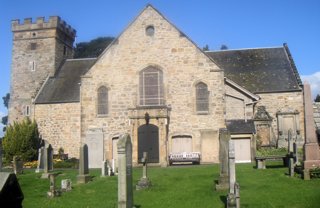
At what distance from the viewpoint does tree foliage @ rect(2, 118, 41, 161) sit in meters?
32.8

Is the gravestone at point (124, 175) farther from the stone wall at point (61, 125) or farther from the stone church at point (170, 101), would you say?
the stone wall at point (61, 125)

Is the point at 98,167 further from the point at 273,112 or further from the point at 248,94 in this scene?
the point at 273,112

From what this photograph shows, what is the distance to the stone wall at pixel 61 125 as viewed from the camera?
34688 mm

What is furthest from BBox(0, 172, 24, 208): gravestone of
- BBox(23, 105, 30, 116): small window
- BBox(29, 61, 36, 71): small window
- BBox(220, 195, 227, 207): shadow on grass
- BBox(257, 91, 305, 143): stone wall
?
BBox(29, 61, 36, 71): small window

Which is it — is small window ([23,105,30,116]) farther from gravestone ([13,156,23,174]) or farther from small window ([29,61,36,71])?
gravestone ([13,156,23,174])

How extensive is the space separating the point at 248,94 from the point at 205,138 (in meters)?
4.83

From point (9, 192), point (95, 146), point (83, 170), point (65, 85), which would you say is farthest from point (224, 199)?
point (65, 85)

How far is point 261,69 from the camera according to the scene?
116 ft

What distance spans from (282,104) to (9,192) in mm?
31276

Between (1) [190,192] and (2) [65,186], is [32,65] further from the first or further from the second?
(1) [190,192]

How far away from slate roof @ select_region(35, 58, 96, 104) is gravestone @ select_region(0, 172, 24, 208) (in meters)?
30.1

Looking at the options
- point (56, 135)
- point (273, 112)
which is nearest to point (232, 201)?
point (273, 112)

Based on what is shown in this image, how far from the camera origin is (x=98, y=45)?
221 feet

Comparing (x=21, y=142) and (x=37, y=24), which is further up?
(x=37, y=24)
